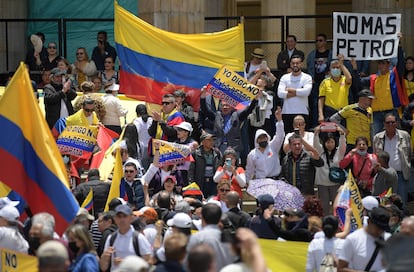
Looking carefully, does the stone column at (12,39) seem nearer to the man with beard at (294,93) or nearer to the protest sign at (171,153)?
the man with beard at (294,93)

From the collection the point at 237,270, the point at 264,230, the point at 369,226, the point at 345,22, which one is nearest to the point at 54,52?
the point at 345,22

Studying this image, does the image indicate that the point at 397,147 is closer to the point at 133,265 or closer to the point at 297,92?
the point at 297,92

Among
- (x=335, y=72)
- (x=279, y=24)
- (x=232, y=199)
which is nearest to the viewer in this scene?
(x=232, y=199)

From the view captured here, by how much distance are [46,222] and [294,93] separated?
884 centimetres

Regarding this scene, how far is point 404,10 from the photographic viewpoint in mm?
27906

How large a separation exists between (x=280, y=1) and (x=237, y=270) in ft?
73.0

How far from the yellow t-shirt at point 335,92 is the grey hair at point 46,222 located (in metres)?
9.14

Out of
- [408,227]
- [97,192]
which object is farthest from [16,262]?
[408,227]

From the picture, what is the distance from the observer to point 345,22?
24.0m

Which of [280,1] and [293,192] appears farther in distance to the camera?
[280,1]

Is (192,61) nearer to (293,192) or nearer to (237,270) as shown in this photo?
(293,192)

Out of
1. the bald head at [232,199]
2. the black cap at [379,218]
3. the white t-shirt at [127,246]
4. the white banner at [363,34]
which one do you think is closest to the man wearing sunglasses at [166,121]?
the white banner at [363,34]

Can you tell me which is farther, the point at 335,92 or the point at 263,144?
the point at 335,92

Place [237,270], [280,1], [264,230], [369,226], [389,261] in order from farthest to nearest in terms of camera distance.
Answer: [280,1], [264,230], [369,226], [237,270], [389,261]
